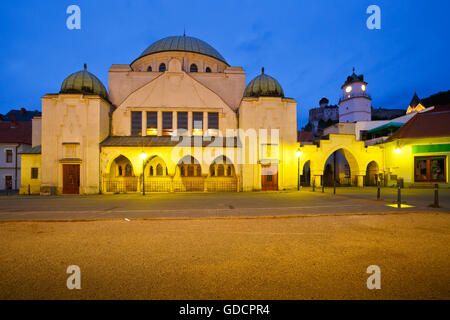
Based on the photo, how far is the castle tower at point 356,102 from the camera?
153ft

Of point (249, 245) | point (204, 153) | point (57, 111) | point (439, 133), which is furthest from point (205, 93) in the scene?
point (439, 133)

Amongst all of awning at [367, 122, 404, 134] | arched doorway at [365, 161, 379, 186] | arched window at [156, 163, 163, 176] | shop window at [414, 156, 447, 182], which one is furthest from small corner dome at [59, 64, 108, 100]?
awning at [367, 122, 404, 134]

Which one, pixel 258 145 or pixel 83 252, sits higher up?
pixel 258 145

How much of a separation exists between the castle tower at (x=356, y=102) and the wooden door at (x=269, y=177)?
124ft

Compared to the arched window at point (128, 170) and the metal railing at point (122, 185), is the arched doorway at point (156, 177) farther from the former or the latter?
the arched window at point (128, 170)

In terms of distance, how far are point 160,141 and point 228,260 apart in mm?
16671

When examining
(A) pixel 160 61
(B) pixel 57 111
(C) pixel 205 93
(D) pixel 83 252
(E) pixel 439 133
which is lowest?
(D) pixel 83 252

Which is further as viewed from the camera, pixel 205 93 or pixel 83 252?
pixel 205 93

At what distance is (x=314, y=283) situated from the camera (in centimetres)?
325

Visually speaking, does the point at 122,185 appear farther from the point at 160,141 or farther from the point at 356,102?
the point at 356,102

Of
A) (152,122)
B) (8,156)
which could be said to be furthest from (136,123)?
(8,156)

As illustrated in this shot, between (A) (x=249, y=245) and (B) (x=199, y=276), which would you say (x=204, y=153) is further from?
(B) (x=199, y=276)
